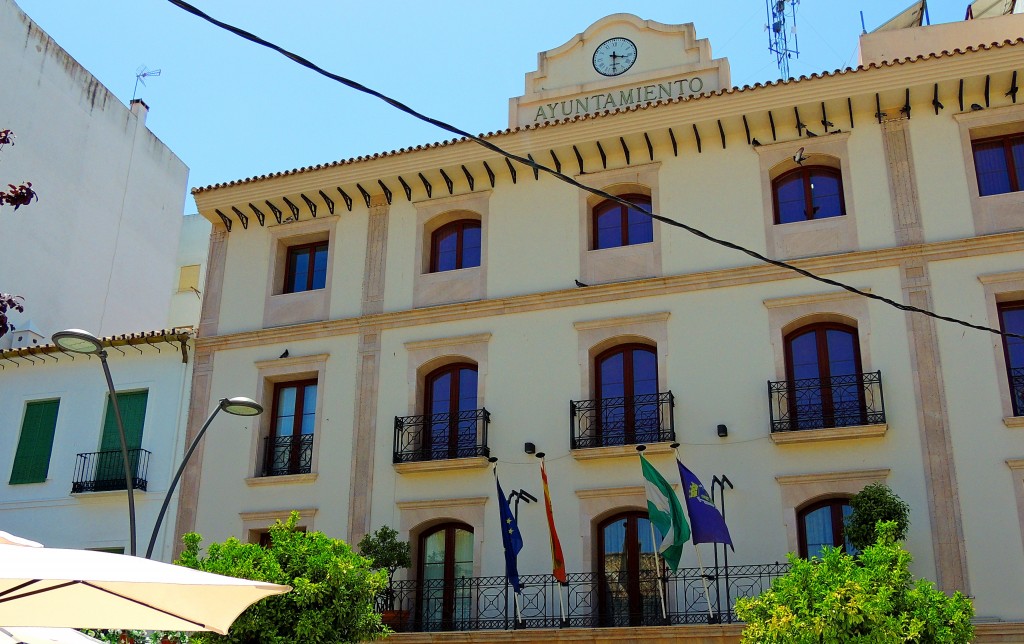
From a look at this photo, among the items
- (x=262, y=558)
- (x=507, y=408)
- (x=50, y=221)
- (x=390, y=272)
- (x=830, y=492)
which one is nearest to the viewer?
(x=262, y=558)

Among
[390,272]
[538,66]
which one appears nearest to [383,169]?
[390,272]

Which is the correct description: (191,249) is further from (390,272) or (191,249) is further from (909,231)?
(909,231)

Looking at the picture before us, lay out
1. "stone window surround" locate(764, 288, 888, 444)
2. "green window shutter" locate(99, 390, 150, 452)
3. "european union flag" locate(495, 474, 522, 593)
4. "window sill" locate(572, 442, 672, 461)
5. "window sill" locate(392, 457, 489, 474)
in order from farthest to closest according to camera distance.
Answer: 1. "green window shutter" locate(99, 390, 150, 452)
2. "window sill" locate(392, 457, 489, 474)
3. "window sill" locate(572, 442, 672, 461)
4. "stone window surround" locate(764, 288, 888, 444)
5. "european union flag" locate(495, 474, 522, 593)

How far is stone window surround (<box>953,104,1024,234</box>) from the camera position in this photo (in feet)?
59.2

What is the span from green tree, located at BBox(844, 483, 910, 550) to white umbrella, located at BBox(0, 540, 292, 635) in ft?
33.0

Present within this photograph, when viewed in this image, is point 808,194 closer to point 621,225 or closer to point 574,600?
point 621,225

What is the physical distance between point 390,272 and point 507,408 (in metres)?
3.74

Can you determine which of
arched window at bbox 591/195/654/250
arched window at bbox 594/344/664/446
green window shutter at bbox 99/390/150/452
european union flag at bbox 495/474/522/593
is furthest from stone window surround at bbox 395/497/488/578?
green window shutter at bbox 99/390/150/452

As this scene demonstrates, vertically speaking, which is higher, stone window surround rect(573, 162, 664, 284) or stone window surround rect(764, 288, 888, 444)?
stone window surround rect(573, 162, 664, 284)

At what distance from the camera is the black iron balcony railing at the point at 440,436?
1944 centimetres

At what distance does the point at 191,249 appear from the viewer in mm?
32688

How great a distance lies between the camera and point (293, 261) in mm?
22812

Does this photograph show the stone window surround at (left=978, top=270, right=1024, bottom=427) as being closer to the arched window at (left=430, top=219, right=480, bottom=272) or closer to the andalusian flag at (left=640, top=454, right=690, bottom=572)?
the andalusian flag at (left=640, top=454, right=690, bottom=572)

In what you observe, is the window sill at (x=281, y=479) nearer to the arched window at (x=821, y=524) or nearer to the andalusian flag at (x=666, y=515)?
the andalusian flag at (x=666, y=515)
